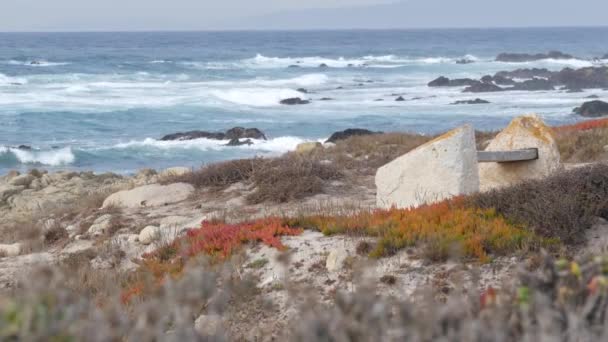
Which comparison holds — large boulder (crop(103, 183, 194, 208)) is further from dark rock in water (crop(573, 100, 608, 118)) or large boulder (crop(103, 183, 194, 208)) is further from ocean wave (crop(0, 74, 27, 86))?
ocean wave (crop(0, 74, 27, 86))

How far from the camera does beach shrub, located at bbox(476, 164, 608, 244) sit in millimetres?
8070

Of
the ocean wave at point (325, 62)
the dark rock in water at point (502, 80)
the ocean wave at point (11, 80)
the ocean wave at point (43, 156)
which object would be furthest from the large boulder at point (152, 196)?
the ocean wave at point (325, 62)

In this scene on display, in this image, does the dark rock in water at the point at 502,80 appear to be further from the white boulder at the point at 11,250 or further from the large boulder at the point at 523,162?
the white boulder at the point at 11,250

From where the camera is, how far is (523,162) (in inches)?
461

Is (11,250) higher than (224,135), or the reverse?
(11,250)

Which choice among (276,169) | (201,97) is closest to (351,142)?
(276,169)

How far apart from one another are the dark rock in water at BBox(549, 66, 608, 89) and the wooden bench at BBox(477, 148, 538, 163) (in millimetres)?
49818

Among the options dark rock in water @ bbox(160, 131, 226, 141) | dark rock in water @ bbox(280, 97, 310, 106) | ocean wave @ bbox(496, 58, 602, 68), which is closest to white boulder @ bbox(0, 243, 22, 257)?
dark rock in water @ bbox(160, 131, 226, 141)

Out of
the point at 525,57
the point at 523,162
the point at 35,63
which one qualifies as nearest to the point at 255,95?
the point at 35,63

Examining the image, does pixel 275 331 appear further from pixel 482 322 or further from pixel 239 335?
pixel 482 322

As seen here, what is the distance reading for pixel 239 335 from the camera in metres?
6.41

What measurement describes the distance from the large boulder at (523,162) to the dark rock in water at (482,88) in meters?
45.7

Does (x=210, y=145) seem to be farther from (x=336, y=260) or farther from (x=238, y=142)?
(x=336, y=260)

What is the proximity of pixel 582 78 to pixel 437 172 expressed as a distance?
5382cm
